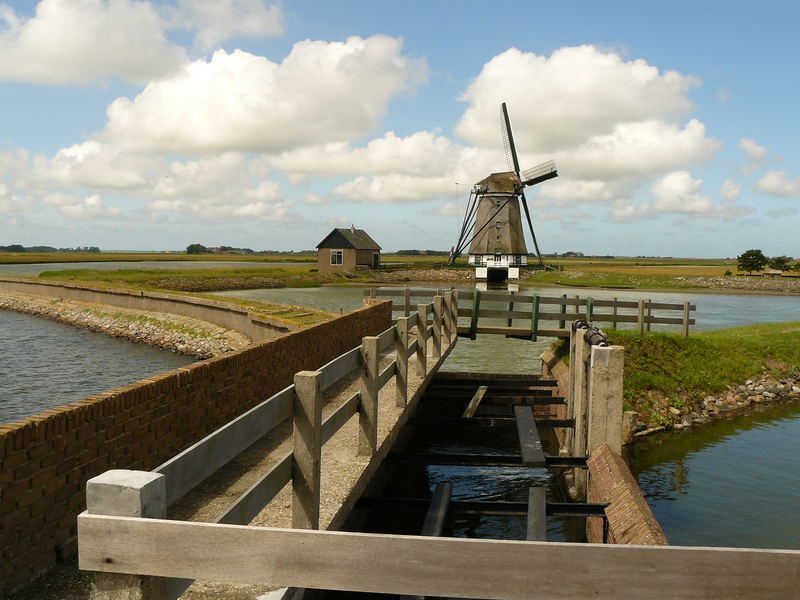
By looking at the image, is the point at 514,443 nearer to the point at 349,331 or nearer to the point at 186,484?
the point at 349,331

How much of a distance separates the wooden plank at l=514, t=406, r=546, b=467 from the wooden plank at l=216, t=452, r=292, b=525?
5.78 meters

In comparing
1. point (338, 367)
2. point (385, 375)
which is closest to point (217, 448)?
point (338, 367)

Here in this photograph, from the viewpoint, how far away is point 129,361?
2542 cm

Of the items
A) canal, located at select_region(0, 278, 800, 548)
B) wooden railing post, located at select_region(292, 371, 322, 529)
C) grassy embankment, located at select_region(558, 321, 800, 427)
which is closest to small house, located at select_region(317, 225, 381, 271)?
canal, located at select_region(0, 278, 800, 548)

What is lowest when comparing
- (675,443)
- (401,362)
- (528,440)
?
(675,443)

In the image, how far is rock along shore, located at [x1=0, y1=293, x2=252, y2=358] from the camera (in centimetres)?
2702

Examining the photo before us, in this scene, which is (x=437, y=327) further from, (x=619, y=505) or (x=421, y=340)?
(x=619, y=505)

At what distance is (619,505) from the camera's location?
8.04 meters

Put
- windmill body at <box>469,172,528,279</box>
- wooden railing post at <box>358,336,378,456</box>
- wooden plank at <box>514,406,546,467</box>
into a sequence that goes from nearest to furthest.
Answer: wooden railing post at <box>358,336,378,456</box> < wooden plank at <box>514,406,546,467</box> < windmill body at <box>469,172,528,279</box>

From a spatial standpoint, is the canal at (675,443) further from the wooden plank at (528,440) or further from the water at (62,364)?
the wooden plank at (528,440)

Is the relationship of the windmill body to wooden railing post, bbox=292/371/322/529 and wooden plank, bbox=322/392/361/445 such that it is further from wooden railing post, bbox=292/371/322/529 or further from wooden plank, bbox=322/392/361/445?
wooden railing post, bbox=292/371/322/529

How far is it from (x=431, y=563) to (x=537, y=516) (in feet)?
18.0

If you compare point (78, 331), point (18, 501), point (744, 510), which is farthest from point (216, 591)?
point (78, 331)

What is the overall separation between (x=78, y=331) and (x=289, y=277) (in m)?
42.6
